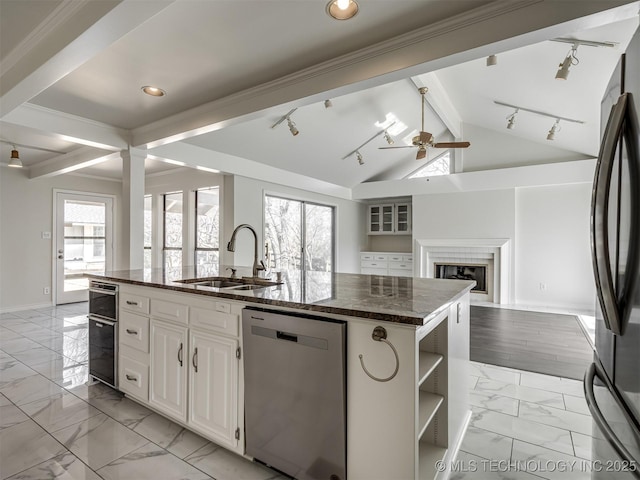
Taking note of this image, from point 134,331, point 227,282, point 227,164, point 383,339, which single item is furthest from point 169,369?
point 227,164

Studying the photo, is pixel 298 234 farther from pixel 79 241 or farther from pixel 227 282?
pixel 79 241

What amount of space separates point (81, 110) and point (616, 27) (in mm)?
4850

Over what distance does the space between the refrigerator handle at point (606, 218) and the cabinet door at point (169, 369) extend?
6.76ft

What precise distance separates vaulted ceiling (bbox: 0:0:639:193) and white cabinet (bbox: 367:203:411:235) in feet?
11.0

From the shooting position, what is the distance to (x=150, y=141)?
376 centimetres

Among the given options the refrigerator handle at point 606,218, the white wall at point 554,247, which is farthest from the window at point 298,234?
the refrigerator handle at point 606,218

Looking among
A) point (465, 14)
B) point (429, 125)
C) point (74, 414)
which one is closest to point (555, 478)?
point (465, 14)

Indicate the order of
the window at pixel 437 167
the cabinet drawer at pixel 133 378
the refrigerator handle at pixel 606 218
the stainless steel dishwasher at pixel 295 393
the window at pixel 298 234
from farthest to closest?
the window at pixel 437 167, the window at pixel 298 234, the cabinet drawer at pixel 133 378, the stainless steel dishwasher at pixel 295 393, the refrigerator handle at pixel 606 218

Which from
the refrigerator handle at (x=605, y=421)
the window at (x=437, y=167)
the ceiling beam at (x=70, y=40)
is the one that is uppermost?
the window at (x=437, y=167)

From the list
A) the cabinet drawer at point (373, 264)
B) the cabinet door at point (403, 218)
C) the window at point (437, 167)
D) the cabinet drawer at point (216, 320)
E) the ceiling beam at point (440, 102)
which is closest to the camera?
the cabinet drawer at point (216, 320)

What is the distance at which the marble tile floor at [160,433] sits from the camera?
1.82 metres

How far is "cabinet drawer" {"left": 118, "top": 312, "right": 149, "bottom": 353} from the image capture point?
2365 millimetres

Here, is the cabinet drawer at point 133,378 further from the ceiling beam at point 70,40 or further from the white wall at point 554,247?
the white wall at point 554,247

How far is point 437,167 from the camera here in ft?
25.0
